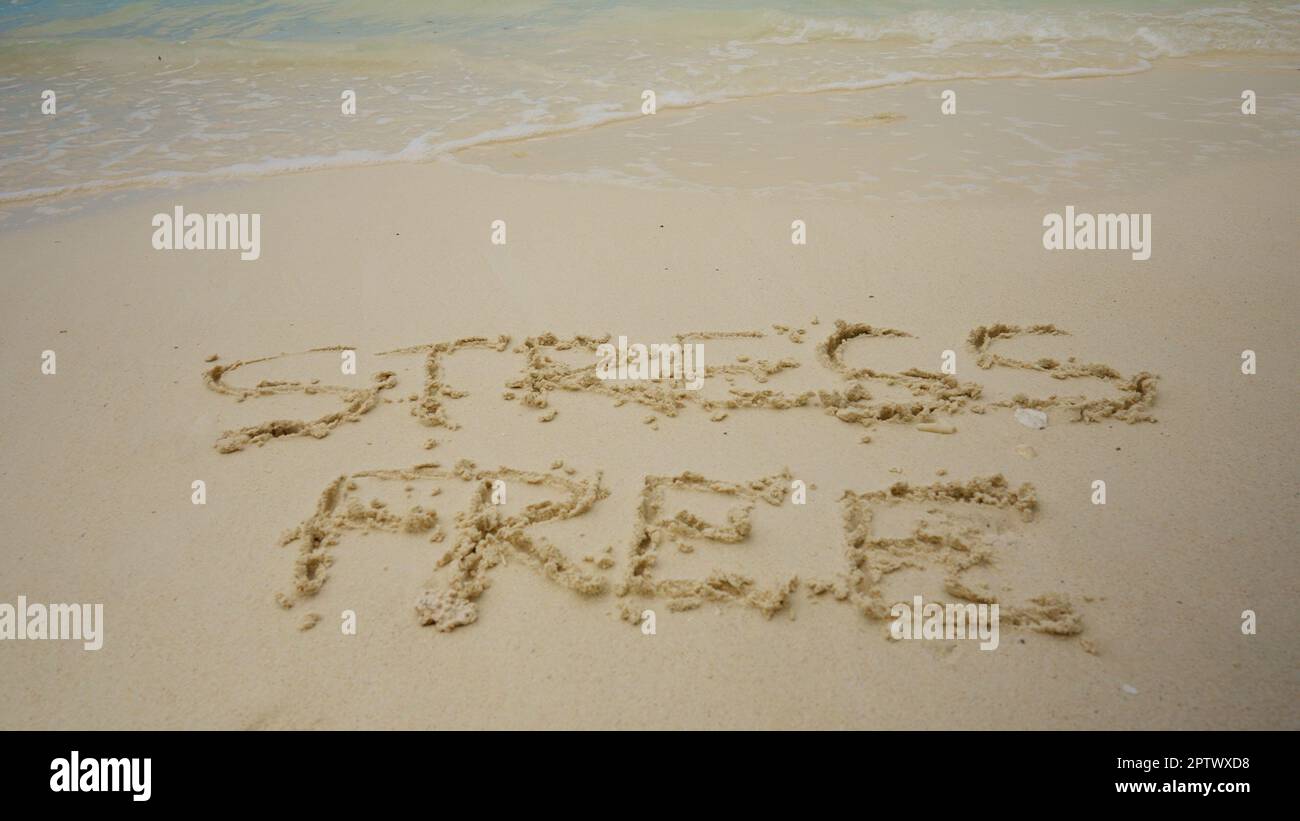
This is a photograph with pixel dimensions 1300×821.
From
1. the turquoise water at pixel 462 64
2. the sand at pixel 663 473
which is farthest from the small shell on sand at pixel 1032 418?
the turquoise water at pixel 462 64

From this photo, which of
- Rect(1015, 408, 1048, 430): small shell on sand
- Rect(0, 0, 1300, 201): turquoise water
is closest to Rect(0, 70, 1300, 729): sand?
Rect(1015, 408, 1048, 430): small shell on sand

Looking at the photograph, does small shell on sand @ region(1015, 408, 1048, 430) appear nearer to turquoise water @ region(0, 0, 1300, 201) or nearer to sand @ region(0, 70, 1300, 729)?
sand @ region(0, 70, 1300, 729)

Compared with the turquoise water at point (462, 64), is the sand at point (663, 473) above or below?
below

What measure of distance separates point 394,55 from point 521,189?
5.11m

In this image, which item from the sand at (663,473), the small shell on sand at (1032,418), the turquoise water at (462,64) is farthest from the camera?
the turquoise water at (462,64)

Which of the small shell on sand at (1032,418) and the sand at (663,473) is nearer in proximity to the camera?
the sand at (663,473)

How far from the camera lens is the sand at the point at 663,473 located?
73.8 inches

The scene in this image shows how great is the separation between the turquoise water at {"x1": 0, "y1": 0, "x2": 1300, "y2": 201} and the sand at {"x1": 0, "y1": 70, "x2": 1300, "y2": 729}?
205cm

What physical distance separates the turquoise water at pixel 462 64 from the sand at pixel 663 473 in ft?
6.74

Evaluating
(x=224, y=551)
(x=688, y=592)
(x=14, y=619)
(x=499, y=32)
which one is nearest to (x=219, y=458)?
(x=224, y=551)

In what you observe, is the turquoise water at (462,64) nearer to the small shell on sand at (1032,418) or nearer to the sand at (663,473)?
the sand at (663,473)

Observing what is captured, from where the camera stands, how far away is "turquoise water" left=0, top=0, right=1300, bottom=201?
601 centimetres

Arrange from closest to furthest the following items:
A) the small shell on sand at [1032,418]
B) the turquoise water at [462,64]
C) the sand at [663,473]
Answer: the sand at [663,473]
the small shell on sand at [1032,418]
the turquoise water at [462,64]

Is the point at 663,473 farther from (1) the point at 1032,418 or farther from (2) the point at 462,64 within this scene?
(2) the point at 462,64
